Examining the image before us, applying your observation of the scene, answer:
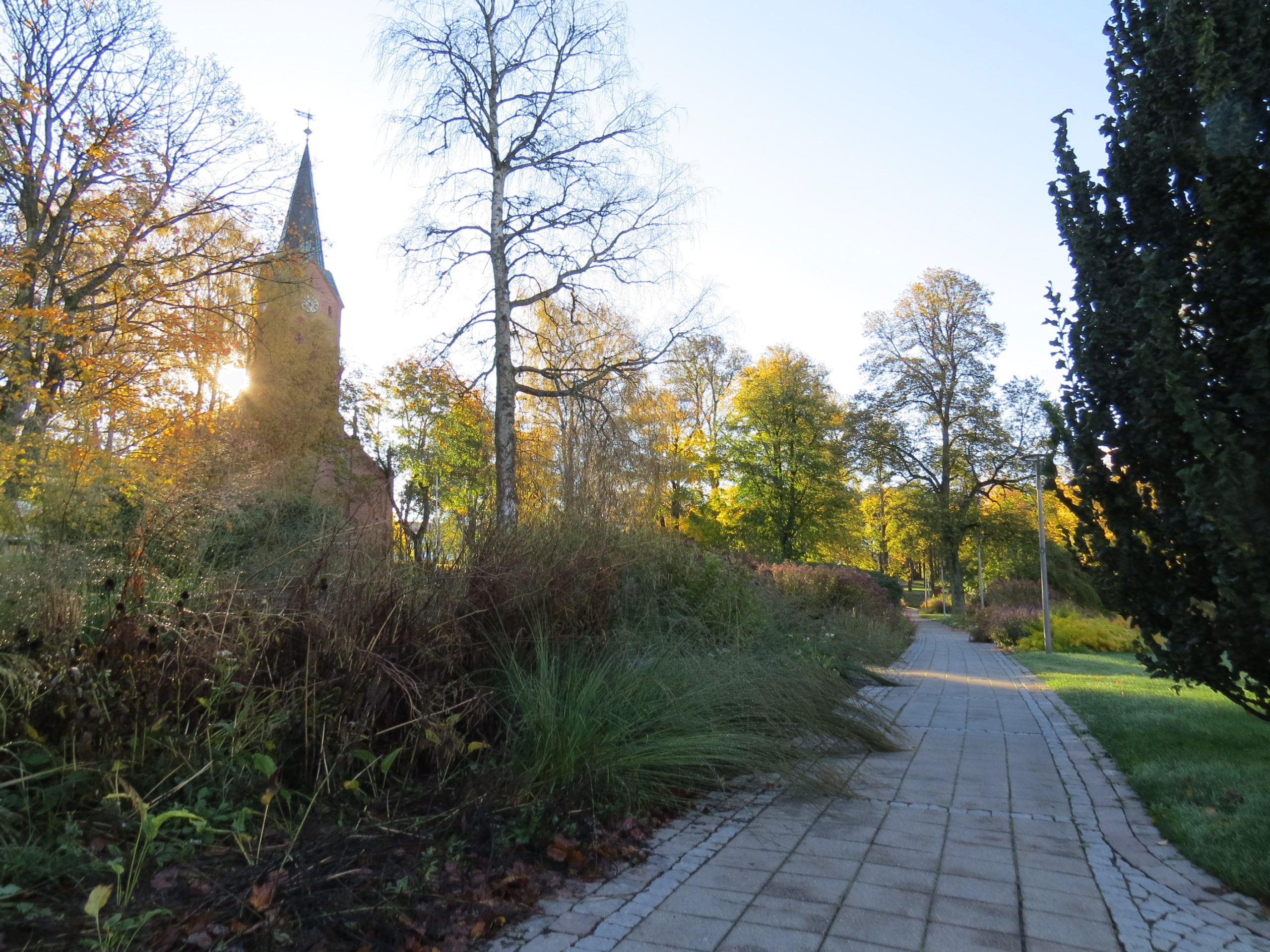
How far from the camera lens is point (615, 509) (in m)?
7.45

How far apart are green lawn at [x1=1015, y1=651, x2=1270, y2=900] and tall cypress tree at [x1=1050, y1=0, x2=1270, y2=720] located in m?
0.62

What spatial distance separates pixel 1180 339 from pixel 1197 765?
9.82ft

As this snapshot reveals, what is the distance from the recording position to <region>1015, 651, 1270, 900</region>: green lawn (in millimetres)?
4059

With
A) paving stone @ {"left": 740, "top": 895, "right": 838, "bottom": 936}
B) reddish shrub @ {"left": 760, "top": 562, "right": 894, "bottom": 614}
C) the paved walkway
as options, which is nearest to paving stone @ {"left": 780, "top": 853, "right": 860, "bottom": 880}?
the paved walkway

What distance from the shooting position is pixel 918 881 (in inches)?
148

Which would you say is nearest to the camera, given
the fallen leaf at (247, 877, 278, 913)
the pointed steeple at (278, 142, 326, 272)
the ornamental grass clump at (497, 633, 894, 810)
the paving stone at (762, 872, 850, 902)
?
the fallen leaf at (247, 877, 278, 913)

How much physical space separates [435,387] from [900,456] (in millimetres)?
24240

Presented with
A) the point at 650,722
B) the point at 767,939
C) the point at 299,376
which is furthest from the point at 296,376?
the point at 767,939

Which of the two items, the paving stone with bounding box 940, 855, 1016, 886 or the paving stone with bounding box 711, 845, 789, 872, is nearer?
the paving stone with bounding box 940, 855, 1016, 886

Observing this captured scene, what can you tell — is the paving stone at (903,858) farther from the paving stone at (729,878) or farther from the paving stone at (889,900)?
the paving stone at (729,878)

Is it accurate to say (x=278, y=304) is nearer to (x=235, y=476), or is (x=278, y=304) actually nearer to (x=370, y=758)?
(x=235, y=476)

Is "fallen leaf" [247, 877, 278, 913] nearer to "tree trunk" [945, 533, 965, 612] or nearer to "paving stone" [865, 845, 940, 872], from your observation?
"paving stone" [865, 845, 940, 872]

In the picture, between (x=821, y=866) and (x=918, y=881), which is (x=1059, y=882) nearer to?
(x=918, y=881)

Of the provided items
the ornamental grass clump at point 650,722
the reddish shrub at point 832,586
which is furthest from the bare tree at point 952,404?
the ornamental grass clump at point 650,722
